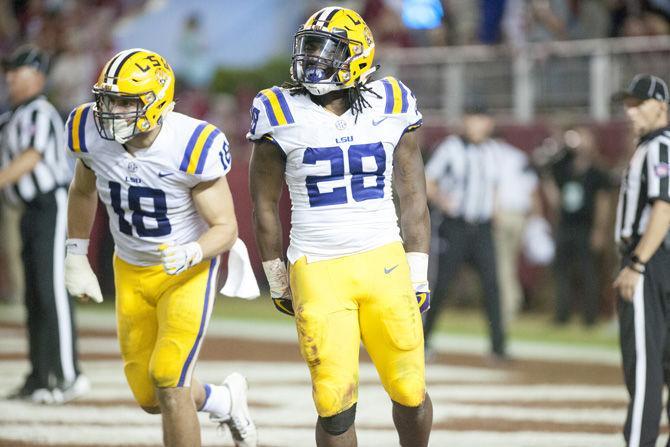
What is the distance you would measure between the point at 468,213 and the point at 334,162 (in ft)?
16.9

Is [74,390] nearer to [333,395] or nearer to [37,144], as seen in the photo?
[37,144]

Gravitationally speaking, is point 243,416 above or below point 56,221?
below

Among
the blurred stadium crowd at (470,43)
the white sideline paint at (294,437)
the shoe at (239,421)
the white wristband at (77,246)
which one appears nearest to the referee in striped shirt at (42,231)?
the white sideline paint at (294,437)

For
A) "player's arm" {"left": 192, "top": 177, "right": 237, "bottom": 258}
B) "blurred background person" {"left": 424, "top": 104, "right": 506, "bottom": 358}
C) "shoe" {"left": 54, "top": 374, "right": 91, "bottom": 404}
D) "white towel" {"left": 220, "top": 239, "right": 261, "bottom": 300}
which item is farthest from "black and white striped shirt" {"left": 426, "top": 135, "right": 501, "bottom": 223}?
"player's arm" {"left": 192, "top": 177, "right": 237, "bottom": 258}

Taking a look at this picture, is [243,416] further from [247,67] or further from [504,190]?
[247,67]

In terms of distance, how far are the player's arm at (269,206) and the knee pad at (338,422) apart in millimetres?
582

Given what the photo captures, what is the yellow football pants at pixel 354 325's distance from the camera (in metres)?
4.71

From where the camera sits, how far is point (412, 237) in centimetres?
506

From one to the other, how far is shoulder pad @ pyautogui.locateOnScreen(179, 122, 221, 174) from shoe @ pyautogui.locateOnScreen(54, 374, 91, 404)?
3.01m

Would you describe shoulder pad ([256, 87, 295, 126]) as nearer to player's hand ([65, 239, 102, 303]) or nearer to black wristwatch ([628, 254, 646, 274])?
player's hand ([65, 239, 102, 303])

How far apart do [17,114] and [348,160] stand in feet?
12.1

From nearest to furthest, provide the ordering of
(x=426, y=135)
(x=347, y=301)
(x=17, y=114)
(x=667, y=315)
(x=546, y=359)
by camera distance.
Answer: (x=347, y=301)
(x=667, y=315)
(x=17, y=114)
(x=546, y=359)
(x=426, y=135)

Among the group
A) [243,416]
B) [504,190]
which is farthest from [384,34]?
[243,416]

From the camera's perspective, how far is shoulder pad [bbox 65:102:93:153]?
17.2ft
